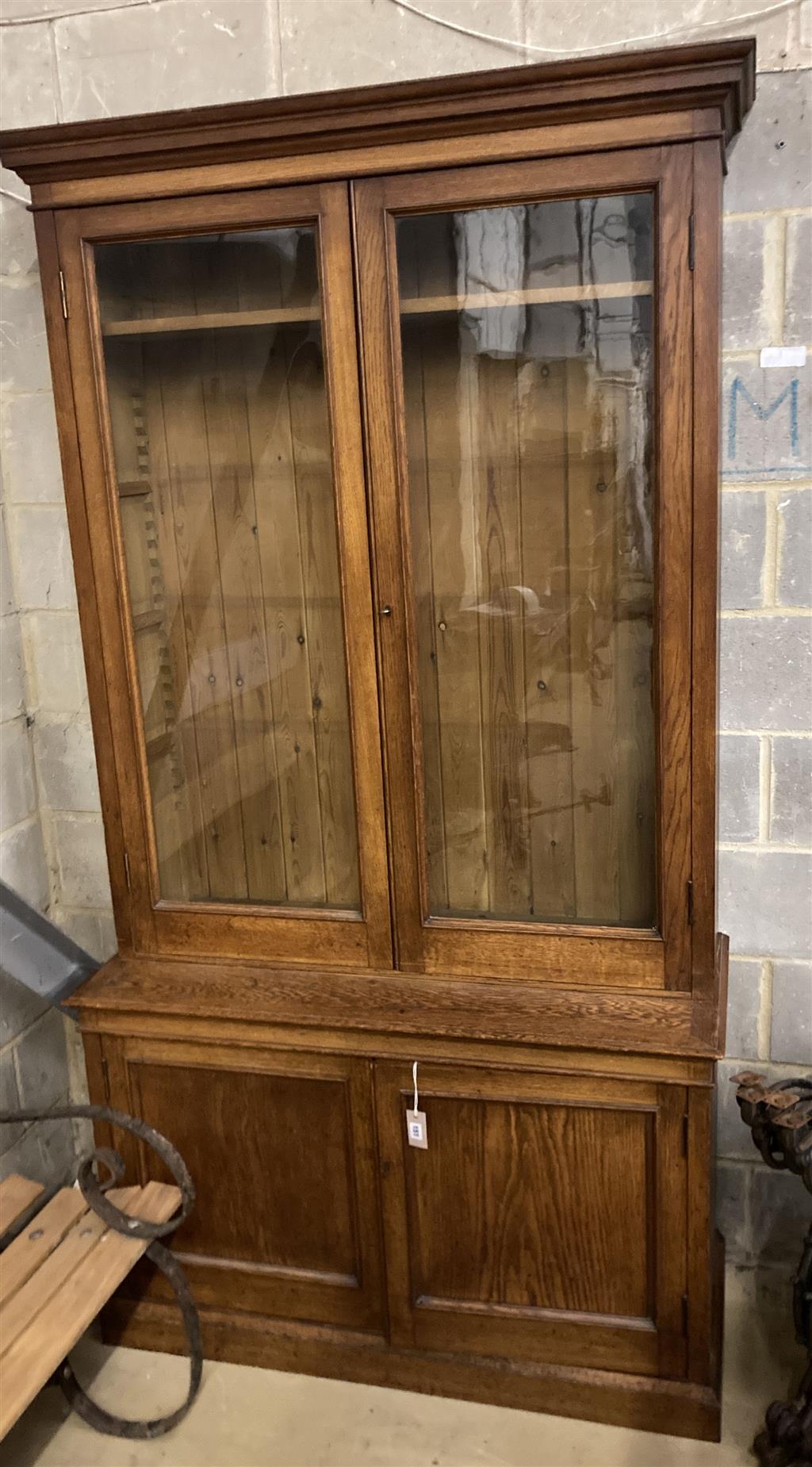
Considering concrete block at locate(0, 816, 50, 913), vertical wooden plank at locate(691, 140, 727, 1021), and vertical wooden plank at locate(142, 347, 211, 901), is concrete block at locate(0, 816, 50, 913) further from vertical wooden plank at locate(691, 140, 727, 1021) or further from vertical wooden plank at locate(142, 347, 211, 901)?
vertical wooden plank at locate(691, 140, 727, 1021)

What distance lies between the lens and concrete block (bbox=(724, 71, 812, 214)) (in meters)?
1.69

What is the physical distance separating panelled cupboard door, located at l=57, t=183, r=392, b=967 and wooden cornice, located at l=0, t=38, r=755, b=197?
6cm

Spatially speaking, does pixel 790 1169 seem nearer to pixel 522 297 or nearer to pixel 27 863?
pixel 522 297

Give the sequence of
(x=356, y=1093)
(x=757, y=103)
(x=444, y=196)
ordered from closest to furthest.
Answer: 1. (x=444, y=196)
2. (x=757, y=103)
3. (x=356, y=1093)

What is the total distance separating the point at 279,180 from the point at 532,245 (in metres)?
0.36

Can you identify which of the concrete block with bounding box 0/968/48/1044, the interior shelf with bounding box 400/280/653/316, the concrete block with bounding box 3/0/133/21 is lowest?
the concrete block with bounding box 0/968/48/1044

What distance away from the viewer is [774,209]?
1.72 metres

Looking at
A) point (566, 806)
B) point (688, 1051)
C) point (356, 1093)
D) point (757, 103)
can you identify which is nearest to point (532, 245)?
point (757, 103)

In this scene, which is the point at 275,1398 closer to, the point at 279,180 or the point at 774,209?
the point at 279,180

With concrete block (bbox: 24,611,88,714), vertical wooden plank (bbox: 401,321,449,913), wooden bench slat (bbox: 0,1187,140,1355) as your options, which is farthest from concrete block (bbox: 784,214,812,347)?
wooden bench slat (bbox: 0,1187,140,1355)

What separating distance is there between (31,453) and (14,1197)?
129 cm

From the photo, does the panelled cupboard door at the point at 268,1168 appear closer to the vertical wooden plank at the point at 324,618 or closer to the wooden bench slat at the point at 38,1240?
the wooden bench slat at the point at 38,1240

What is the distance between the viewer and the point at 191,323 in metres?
1.73

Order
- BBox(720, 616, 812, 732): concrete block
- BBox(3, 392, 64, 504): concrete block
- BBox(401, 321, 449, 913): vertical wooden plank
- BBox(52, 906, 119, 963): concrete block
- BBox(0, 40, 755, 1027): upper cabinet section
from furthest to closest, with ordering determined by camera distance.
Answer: BBox(52, 906, 119, 963): concrete block, BBox(3, 392, 64, 504): concrete block, BBox(720, 616, 812, 732): concrete block, BBox(401, 321, 449, 913): vertical wooden plank, BBox(0, 40, 755, 1027): upper cabinet section
